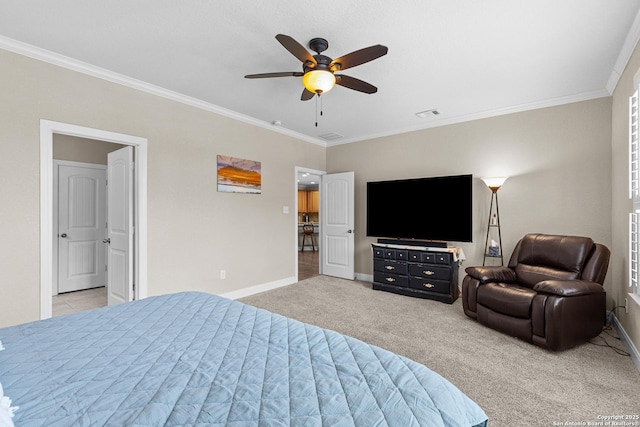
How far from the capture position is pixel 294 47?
6.95 feet

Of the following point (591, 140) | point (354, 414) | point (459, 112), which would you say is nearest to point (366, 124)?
point (459, 112)

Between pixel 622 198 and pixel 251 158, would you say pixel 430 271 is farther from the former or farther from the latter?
pixel 251 158

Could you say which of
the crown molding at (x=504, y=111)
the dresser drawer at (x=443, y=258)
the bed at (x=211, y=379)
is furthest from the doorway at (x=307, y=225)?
the bed at (x=211, y=379)

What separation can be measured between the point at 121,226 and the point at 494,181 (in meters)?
4.66

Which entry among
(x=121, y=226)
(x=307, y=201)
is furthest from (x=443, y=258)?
(x=307, y=201)

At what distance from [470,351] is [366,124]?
3491 millimetres

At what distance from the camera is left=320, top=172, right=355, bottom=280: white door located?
18.1ft

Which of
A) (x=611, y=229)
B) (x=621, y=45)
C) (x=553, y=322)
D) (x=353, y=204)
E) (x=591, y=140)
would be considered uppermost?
(x=621, y=45)

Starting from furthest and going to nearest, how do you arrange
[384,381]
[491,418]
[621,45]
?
[621,45] < [491,418] < [384,381]

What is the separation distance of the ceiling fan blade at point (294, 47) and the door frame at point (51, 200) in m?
2.20

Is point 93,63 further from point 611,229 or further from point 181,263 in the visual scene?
point 611,229

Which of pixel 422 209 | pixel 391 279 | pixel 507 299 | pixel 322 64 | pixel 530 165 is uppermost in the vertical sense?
pixel 322 64

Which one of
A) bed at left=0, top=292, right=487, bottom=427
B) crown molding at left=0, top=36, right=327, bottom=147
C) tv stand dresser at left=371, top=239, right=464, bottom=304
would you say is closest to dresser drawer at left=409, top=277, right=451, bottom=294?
tv stand dresser at left=371, top=239, right=464, bottom=304

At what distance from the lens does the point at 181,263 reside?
3.72 metres
